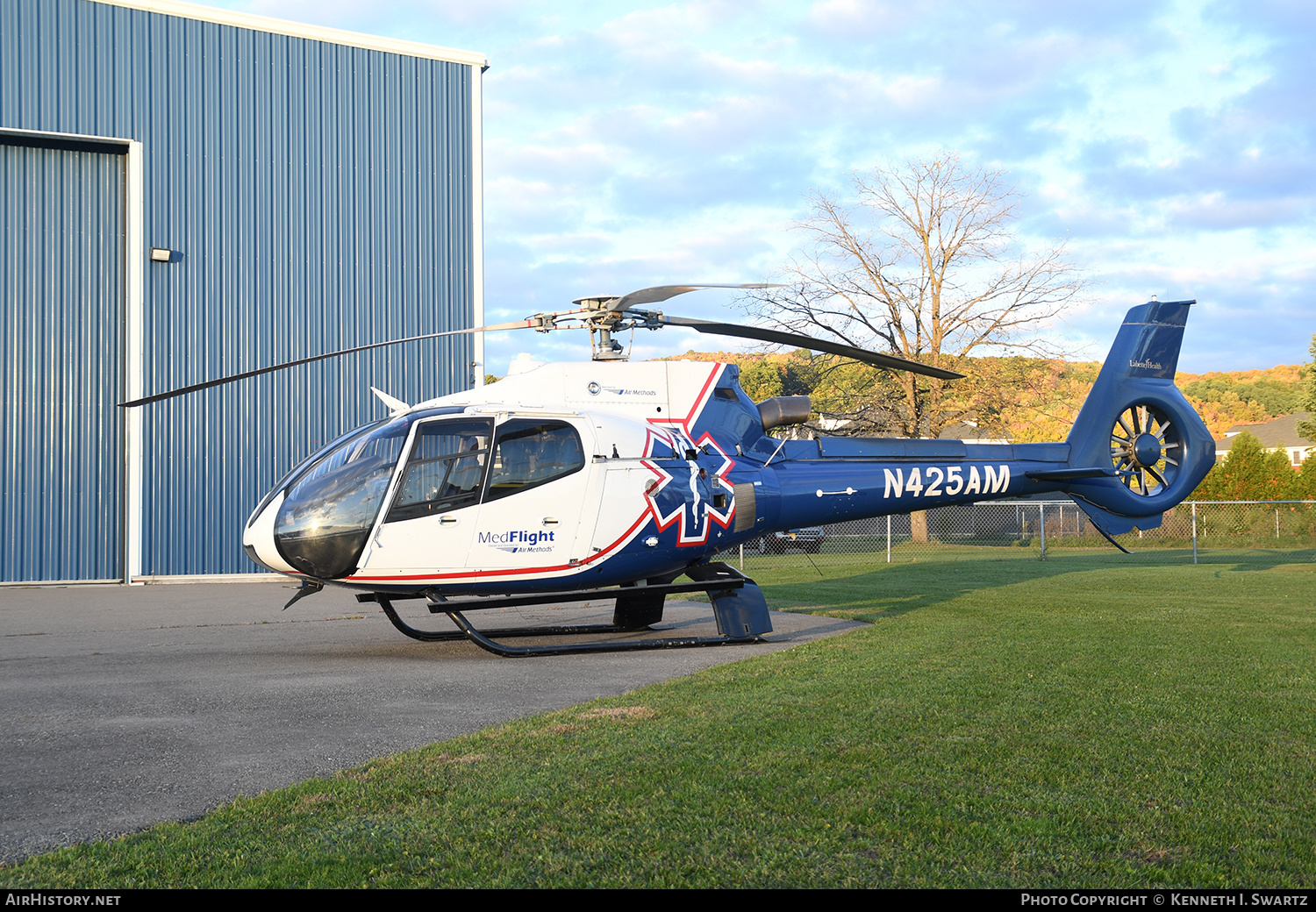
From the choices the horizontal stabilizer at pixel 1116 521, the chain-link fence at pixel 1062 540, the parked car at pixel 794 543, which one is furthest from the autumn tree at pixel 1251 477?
the horizontal stabilizer at pixel 1116 521

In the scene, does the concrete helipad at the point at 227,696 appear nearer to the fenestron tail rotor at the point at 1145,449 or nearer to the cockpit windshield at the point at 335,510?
the cockpit windshield at the point at 335,510

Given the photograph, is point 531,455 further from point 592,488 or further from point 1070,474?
point 1070,474

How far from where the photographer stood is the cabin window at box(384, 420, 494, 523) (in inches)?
337

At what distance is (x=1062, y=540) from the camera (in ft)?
98.8

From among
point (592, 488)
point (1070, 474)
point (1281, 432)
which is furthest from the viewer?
point (1281, 432)

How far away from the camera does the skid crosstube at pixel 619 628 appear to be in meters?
9.00

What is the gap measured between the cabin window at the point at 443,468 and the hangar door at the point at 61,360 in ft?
41.1

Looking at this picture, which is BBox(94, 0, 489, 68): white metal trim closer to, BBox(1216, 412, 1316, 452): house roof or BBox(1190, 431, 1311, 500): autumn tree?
BBox(1190, 431, 1311, 500): autumn tree

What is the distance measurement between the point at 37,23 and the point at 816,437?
17241mm

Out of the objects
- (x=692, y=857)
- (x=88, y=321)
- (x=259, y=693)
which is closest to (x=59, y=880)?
(x=692, y=857)

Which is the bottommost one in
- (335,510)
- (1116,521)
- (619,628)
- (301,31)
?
(619,628)

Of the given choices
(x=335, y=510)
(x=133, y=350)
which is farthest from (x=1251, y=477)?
(x=133, y=350)

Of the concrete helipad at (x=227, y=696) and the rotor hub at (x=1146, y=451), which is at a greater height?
the rotor hub at (x=1146, y=451)

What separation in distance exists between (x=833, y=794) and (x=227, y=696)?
4.75 metres
